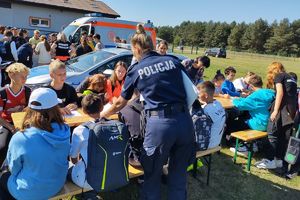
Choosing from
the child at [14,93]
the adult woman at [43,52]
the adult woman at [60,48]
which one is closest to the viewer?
the child at [14,93]

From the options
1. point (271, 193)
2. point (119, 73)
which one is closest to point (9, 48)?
point (119, 73)

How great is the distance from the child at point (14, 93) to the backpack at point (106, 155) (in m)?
1.73

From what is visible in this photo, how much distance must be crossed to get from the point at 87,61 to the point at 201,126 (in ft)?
14.9

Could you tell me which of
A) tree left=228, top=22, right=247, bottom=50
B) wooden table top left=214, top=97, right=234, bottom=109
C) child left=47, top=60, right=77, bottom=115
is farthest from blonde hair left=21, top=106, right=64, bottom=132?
tree left=228, top=22, right=247, bottom=50

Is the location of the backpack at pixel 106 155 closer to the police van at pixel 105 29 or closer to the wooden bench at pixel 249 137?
the wooden bench at pixel 249 137

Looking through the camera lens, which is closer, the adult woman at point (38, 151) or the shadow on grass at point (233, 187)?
the adult woman at point (38, 151)

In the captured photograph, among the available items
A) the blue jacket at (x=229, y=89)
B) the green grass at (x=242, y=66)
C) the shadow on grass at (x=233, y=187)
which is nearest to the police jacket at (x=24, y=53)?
the blue jacket at (x=229, y=89)

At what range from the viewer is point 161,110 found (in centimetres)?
302

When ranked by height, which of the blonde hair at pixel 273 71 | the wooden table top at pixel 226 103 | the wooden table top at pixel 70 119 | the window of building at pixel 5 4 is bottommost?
the wooden table top at pixel 226 103

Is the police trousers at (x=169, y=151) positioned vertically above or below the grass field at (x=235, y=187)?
above

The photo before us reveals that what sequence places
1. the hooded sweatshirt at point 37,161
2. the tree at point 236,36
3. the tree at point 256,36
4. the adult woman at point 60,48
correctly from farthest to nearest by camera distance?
the tree at point 236,36 → the tree at point 256,36 → the adult woman at point 60,48 → the hooded sweatshirt at point 37,161

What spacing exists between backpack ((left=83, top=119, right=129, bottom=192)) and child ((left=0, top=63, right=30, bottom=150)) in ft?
5.69

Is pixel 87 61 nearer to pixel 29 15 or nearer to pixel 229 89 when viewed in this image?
pixel 229 89

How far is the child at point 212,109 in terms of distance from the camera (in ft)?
14.0
